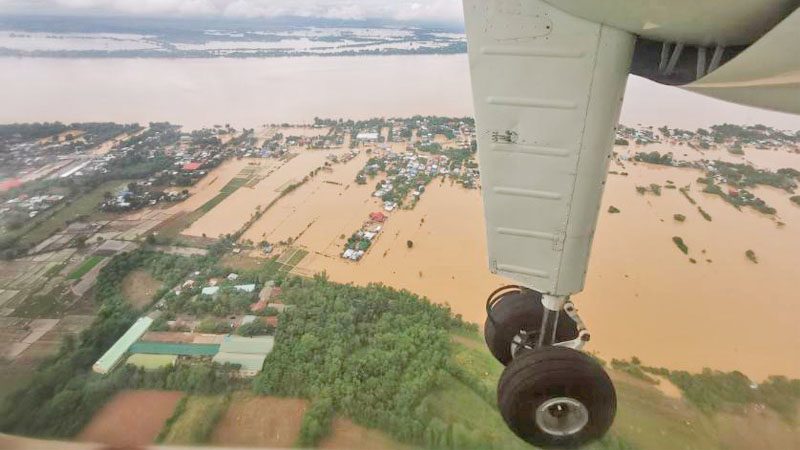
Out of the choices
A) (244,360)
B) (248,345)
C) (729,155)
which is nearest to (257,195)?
(248,345)

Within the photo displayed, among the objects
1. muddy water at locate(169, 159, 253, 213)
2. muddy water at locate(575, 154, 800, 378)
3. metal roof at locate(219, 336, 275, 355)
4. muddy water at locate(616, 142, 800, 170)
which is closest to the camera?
metal roof at locate(219, 336, 275, 355)

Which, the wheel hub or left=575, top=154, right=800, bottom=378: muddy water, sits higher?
the wheel hub

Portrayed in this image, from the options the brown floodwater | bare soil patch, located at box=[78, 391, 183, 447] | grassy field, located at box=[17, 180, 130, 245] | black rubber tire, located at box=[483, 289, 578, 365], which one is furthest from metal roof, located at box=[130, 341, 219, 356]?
the brown floodwater

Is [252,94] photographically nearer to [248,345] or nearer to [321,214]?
[321,214]

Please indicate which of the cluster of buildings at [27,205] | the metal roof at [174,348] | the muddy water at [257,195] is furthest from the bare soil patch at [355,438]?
the cluster of buildings at [27,205]

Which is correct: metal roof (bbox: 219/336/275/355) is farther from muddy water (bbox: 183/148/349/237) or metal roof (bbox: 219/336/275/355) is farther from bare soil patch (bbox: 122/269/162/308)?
muddy water (bbox: 183/148/349/237)

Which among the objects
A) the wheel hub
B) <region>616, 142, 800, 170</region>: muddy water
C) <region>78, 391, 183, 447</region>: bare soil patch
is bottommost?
<region>78, 391, 183, 447</region>: bare soil patch

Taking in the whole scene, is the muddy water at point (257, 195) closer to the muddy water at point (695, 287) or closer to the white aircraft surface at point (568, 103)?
the muddy water at point (695, 287)
